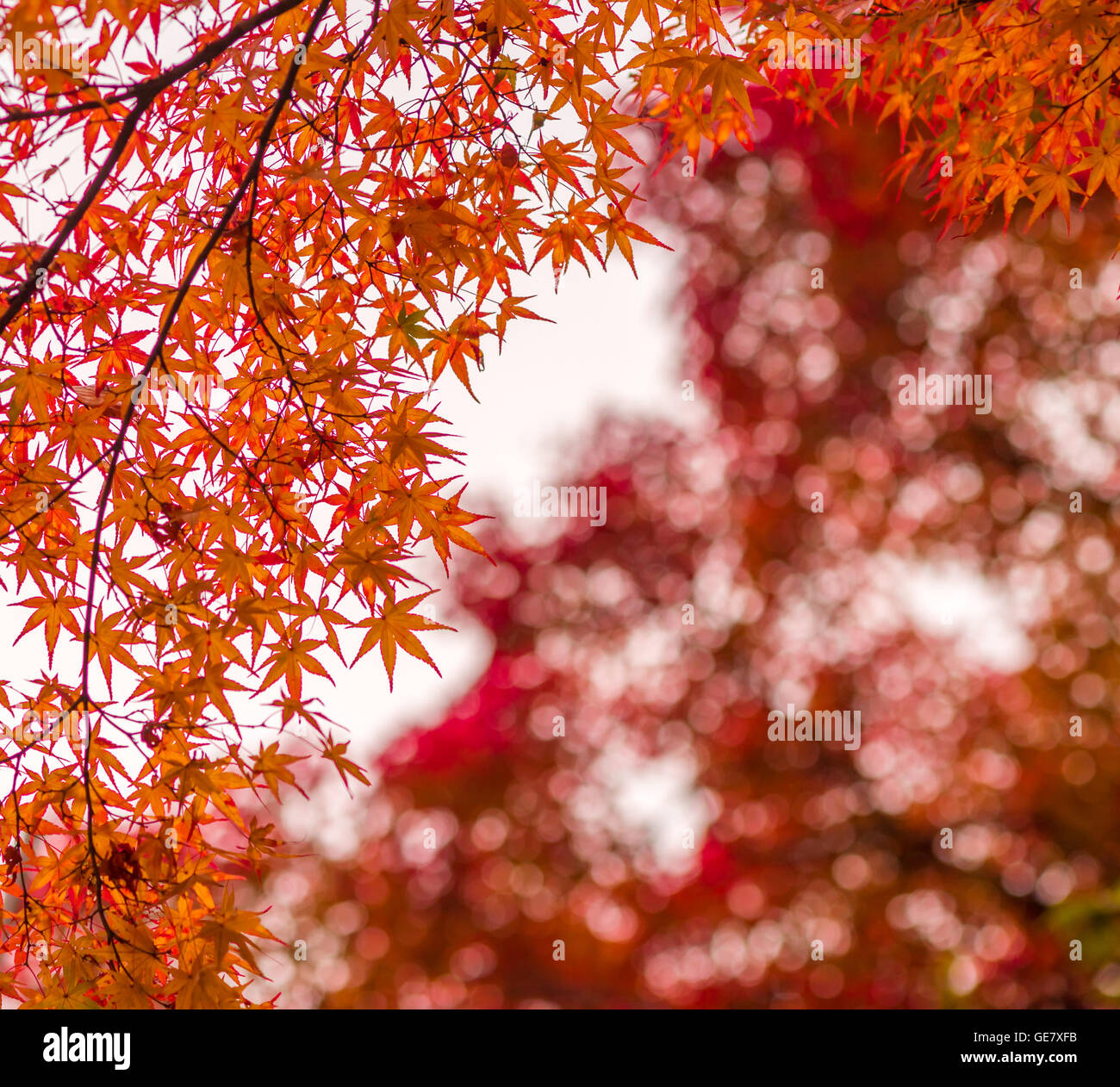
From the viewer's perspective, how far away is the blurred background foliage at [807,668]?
5879mm

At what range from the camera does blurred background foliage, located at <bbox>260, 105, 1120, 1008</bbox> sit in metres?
5.88

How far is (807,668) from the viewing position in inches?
242

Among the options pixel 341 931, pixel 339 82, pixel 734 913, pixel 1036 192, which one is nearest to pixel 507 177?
pixel 339 82

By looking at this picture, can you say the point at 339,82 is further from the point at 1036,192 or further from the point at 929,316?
the point at 929,316

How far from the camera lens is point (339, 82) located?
4.95 feet
